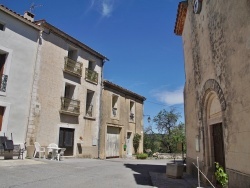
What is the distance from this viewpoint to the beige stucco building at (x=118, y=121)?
64.6 feet

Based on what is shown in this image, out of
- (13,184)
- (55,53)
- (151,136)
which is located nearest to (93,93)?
(55,53)

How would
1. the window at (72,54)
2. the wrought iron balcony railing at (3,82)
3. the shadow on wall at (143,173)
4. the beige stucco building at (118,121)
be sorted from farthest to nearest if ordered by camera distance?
the beige stucco building at (118,121), the window at (72,54), the wrought iron balcony railing at (3,82), the shadow on wall at (143,173)

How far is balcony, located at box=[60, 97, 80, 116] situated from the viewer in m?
15.7

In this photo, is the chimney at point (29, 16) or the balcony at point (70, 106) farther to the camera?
the balcony at point (70, 106)

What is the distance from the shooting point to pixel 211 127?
9.05m

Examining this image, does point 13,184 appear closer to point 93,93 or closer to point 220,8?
point 220,8

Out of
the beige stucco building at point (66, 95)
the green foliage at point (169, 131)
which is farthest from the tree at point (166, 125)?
the beige stucco building at point (66, 95)

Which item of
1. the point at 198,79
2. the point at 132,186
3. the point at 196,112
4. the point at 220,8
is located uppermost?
the point at 220,8

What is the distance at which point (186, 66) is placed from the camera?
12.6m

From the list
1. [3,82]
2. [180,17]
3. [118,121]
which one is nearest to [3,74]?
[3,82]

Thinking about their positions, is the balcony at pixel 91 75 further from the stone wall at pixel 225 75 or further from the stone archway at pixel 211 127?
the stone archway at pixel 211 127

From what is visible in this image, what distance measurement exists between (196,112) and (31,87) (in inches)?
348

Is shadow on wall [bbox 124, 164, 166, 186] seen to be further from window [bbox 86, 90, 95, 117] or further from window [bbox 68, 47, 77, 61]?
window [bbox 68, 47, 77, 61]

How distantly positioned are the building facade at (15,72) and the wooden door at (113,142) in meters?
8.34
